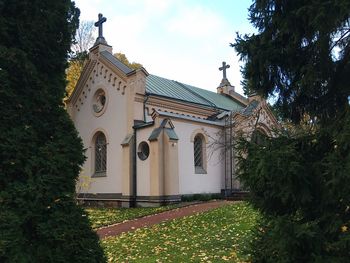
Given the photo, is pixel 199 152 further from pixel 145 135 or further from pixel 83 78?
pixel 83 78

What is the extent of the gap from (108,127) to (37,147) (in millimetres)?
18106

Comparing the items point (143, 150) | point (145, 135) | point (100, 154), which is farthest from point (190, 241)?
point (100, 154)

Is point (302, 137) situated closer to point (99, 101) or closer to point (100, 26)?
point (99, 101)

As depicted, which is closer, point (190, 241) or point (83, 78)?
point (190, 241)

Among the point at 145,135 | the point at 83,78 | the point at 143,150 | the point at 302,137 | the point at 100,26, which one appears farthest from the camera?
the point at 100,26

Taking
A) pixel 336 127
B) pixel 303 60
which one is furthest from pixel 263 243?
pixel 303 60

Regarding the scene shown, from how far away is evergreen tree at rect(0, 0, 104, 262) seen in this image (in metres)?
4.64

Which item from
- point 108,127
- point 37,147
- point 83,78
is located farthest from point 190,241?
point 83,78

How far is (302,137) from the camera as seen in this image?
5051mm

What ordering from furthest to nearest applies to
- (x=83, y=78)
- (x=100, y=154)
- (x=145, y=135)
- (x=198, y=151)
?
1. (x=83, y=78)
2. (x=100, y=154)
3. (x=198, y=151)
4. (x=145, y=135)

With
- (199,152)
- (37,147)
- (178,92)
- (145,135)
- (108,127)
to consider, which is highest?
(178,92)

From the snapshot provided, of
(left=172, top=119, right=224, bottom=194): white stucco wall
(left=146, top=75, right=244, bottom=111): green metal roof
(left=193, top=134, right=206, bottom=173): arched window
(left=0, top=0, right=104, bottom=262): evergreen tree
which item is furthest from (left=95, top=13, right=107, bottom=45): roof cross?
(left=0, top=0, right=104, bottom=262): evergreen tree

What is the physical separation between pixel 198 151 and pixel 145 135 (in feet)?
11.3

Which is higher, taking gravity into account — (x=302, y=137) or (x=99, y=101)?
(x=99, y=101)
